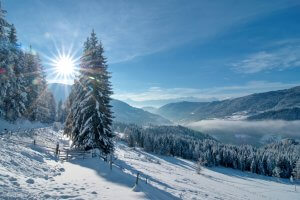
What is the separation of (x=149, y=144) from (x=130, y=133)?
14706 millimetres

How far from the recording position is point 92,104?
112 feet

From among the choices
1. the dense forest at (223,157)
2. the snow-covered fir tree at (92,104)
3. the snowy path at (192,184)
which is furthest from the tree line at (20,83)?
the dense forest at (223,157)

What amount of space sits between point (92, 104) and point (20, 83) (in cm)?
2434

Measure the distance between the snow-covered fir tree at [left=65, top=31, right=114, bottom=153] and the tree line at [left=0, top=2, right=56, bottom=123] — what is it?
9.66m

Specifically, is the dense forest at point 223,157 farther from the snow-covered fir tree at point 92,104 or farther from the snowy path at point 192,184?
the snow-covered fir tree at point 92,104

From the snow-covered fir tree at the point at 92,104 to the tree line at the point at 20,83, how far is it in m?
9.66

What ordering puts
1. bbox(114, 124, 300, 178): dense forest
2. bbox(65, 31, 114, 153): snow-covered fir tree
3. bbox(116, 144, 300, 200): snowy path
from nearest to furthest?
bbox(116, 144, 300, 200): snowy path
bbox(65, 31, 114, 153): snow-covered fir tree
bbox(114, 124, 300, 178): dense forest

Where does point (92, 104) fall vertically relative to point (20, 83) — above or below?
below

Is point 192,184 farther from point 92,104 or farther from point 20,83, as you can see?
point 20,83

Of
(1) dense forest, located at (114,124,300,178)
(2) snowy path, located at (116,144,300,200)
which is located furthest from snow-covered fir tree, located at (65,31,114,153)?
(1) dense forest, located at (114,124,300,178)

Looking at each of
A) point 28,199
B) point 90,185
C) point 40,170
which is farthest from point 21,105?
point 28,199

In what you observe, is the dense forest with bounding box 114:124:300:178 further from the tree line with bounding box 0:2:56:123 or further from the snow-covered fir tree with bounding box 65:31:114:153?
the snow-covered fir tree with bounding box 65:31:114:153

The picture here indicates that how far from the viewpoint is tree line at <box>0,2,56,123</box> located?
1373 inches

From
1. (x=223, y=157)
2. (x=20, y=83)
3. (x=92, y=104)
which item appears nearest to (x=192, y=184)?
(x=92, y=104)
